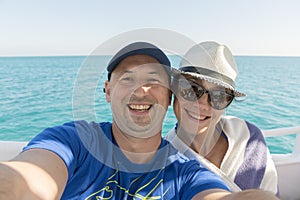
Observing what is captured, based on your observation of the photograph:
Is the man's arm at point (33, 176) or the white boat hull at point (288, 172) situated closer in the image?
the man's arm at point (33, 176)

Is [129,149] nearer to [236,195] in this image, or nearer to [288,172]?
[236,195]

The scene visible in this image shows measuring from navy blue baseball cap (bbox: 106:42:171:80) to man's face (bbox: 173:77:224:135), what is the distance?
28 centimetres

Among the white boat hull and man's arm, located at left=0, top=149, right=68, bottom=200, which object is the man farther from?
the white boat hull

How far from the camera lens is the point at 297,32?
26344mm

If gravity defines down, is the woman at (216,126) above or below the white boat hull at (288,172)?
above

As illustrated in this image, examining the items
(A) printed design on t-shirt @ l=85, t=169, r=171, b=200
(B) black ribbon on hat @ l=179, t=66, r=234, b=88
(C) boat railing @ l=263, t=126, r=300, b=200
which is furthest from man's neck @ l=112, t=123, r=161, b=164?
(C) boat railing @ l=263, t=126, r=300, b=200

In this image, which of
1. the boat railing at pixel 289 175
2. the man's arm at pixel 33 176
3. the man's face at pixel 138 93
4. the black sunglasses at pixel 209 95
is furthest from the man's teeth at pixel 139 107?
the boat railing at pixel 289 175

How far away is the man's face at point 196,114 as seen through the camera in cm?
129

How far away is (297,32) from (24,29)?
28519mm

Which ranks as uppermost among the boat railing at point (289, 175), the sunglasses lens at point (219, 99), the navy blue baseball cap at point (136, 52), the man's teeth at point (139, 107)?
the navy blue baseball cap at point (136, 52)

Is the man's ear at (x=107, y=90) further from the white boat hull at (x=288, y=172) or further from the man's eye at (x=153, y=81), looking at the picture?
the white boat hull at (x=288, y=172)

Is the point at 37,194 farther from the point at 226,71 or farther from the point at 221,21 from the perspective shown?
the point at 221,21

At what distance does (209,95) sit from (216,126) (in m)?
0.22

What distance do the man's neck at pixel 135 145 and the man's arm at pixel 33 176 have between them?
0.28 meters
